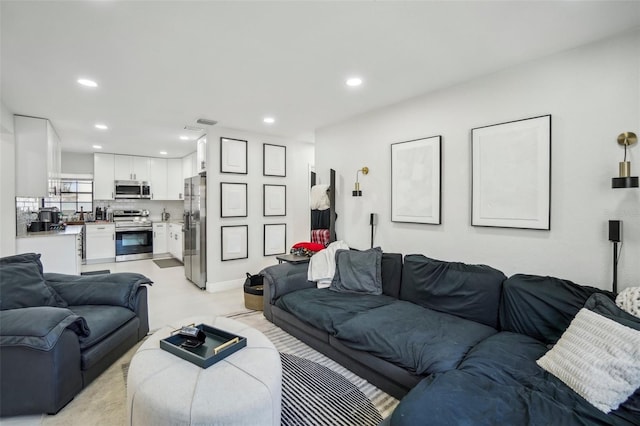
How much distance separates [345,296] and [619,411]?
1993 millimetres

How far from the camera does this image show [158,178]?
295 inches

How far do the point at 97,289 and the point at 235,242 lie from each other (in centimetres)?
228

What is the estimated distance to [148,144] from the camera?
5.99 meters

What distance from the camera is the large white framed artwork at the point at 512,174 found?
7.85 ft

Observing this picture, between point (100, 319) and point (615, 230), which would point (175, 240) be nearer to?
point (100, 319)

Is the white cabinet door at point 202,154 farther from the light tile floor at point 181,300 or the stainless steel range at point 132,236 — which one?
the stainless steel range at point 132,236

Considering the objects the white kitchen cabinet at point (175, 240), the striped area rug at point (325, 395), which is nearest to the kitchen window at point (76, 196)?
the white kitchen cabinet at point (175, 240)

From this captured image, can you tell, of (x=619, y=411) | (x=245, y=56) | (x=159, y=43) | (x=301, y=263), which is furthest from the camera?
(x=301, y=263)

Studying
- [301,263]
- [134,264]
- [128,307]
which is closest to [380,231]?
[301,263]

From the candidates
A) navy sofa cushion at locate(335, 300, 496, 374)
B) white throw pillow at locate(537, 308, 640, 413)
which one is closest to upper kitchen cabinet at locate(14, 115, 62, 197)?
navy sofa cushion at locate(335, 300, 496, 374)

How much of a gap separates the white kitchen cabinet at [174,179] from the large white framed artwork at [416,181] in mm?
6020

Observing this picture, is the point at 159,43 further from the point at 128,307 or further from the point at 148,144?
the point at 148,144

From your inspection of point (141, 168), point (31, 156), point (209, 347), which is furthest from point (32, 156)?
point (209, 347)

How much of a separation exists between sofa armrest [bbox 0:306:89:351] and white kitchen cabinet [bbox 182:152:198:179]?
15.4ft
